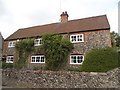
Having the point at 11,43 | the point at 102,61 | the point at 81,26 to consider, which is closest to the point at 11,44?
the point at 11,43

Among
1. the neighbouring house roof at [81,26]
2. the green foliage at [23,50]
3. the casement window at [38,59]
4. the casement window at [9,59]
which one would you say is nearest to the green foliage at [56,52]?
the casement window at [38,59]

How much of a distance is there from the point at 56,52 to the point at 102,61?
226 inches

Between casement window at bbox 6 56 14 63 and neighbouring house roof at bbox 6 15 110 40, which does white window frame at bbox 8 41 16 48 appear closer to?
neighbouring house roof at bbox 6 15 110 40

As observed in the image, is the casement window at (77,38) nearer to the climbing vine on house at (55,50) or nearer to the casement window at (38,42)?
the climbing vine on house at (55,50)

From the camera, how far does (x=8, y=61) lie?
16.6 meters

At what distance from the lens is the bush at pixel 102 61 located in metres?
8.18

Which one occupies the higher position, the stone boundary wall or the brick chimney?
the brick chimney

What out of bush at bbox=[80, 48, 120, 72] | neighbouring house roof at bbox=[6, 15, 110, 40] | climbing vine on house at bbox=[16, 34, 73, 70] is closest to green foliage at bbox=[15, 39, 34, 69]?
climbing vine on house at bbox=[16, 34, 73, 70]

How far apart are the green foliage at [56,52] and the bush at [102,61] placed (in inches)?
142

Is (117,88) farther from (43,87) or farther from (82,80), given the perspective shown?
(43,87)

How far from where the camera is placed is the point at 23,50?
15.1 meters

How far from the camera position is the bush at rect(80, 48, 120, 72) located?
8.18 meters

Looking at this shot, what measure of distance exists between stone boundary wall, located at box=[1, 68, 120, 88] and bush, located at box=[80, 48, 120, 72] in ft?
3.28

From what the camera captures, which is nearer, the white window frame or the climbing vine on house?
the climbing vine on house
